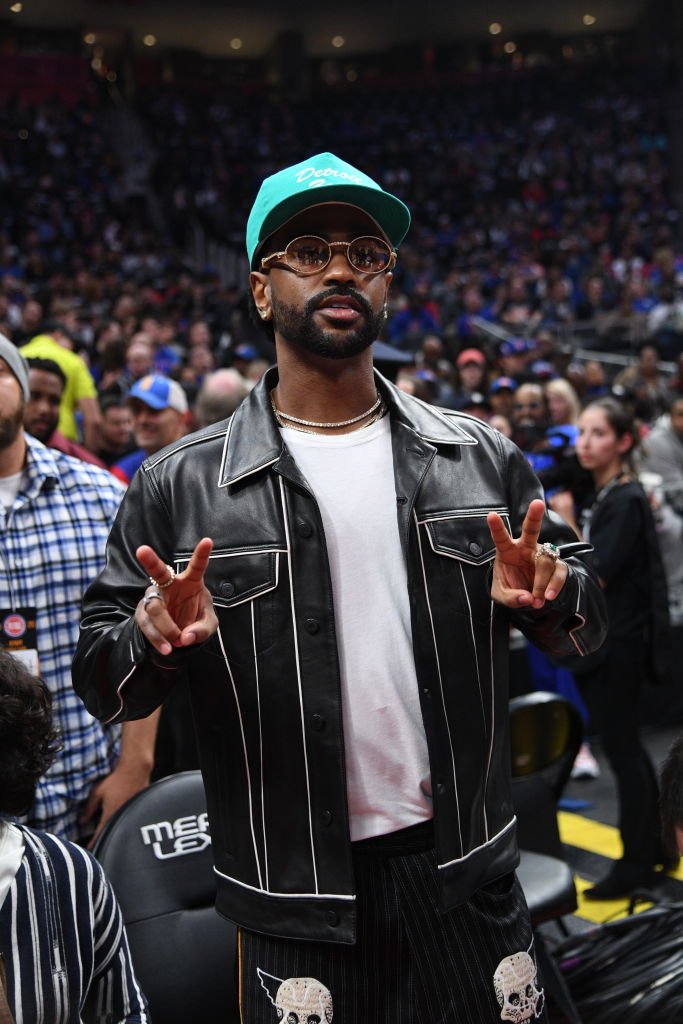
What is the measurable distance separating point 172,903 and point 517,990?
93cm

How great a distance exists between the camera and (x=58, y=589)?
2.79m

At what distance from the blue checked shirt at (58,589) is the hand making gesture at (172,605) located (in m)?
1.12

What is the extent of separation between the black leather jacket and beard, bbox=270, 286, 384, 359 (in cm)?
16

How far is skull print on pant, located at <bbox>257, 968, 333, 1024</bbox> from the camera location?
178cm

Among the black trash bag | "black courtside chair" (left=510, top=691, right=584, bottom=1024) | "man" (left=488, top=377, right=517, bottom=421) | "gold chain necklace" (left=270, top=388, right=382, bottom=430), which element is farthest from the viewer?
"man" (left=488, top=377, right=517, bottom=421)

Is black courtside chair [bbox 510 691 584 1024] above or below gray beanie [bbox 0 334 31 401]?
below

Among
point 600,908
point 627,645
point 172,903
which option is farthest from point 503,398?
point 172,903

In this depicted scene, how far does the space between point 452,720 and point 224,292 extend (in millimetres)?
15801

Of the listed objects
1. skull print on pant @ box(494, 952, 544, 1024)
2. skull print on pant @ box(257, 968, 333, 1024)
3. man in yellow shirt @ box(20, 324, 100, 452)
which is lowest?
skull print on pant @ box(494, 952, 544, 1024)

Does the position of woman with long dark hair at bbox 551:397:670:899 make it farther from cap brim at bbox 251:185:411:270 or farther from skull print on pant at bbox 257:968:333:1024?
skull print on pant at bbox 257:968:333:1024

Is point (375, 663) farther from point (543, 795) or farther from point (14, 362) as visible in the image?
point (543, 795)

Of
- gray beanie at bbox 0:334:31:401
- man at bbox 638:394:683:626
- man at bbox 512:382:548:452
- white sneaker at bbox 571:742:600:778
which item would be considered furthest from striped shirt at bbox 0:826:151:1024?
man at bbox 512:382:548:452

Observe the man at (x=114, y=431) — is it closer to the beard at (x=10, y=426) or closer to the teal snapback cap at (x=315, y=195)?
the beard at (x=10, y=426)

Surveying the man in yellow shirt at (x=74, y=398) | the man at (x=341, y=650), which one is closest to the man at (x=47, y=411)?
the man in yellow shirt at (x=74, y=398)
